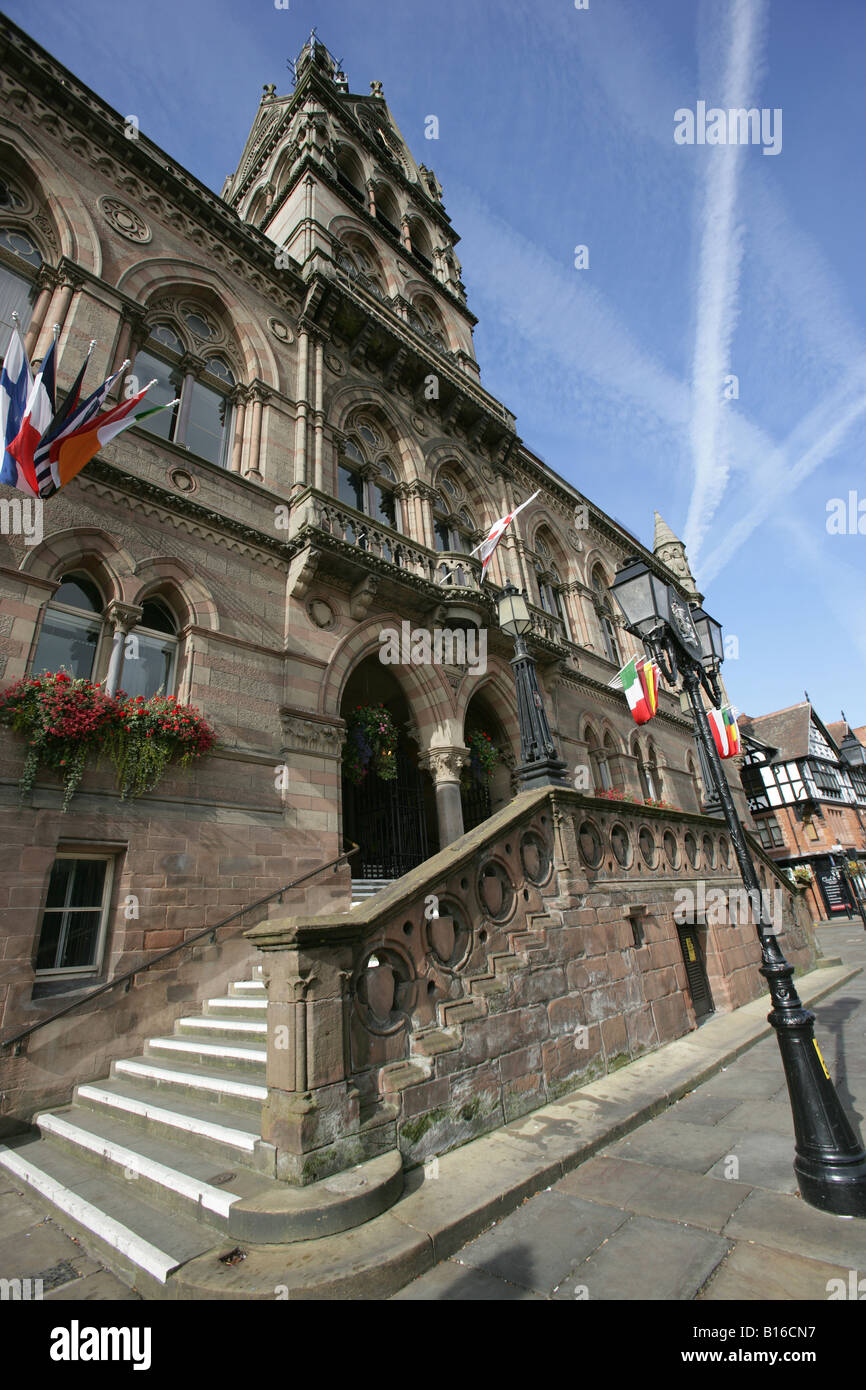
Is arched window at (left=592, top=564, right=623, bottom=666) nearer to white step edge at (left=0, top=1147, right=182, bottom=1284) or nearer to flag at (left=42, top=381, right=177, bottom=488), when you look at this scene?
flag at (left=42, top=381, right=177, bottom=488)

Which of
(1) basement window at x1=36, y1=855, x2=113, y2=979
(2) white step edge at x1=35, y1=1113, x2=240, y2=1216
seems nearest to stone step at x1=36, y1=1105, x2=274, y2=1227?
(2) white step edge at x1=35, y1=1113, x2=240, y2=1216

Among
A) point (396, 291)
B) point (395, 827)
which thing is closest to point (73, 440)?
point (395, 827)

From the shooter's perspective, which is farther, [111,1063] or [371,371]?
[371,371]

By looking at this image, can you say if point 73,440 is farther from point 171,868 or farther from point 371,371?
point 371,371

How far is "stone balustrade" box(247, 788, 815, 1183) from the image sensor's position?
137 inches

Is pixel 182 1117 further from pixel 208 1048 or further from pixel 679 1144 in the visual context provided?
pixel 679 1144

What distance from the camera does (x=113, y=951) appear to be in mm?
6207

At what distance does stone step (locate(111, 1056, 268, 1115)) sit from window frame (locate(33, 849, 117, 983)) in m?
0.98

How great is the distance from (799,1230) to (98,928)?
637 cm

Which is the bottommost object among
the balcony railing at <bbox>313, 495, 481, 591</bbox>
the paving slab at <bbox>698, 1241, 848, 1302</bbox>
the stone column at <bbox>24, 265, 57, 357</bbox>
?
the paving slab at <bbox>698, 1241, 848, 1302</bbox>

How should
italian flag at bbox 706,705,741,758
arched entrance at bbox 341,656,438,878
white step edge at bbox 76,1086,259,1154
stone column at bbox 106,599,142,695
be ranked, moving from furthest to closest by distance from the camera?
italian flag at bbox 706,705,741,758
arched entrance at bbox 341,656,438,878
stone column at bbox 106,599,142,695
white step edge at bbox 76,1086,259,1154

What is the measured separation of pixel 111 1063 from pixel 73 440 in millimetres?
6358

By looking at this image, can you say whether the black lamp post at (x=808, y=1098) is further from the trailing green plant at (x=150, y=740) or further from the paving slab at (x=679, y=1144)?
the trailing green plant at (x=150, y=740)
